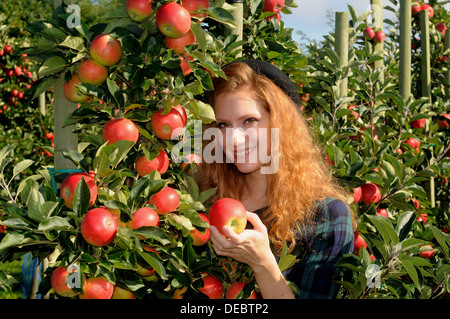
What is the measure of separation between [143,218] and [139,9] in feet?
2.07

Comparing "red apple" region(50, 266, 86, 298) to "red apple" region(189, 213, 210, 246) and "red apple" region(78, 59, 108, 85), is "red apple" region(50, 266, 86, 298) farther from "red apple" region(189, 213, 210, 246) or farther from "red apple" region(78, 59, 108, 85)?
"red apple" region(78, 59, 108, 85)

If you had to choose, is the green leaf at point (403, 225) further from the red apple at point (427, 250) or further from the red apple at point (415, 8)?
the red apple at point (415, 8)

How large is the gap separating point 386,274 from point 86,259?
0.90m

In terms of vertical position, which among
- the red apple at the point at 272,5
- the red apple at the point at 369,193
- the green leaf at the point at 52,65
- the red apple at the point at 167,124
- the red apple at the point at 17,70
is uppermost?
the red apple at the point at 272,5

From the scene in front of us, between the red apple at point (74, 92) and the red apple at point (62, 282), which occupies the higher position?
the red apple at point (74, 92)

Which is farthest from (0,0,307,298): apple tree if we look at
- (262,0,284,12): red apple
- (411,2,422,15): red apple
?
(411,2,422,15): red apple

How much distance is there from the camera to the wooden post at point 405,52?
300 centimetres

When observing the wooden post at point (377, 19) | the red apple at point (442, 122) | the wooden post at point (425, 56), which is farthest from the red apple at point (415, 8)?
the wooden post at point (377, 19)

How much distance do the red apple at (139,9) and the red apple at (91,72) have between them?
186mm

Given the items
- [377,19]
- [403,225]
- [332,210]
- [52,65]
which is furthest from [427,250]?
[377,19]

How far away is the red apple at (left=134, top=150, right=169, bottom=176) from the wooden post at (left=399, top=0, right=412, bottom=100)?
80.0 inches

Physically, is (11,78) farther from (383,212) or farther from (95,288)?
(95,288)
